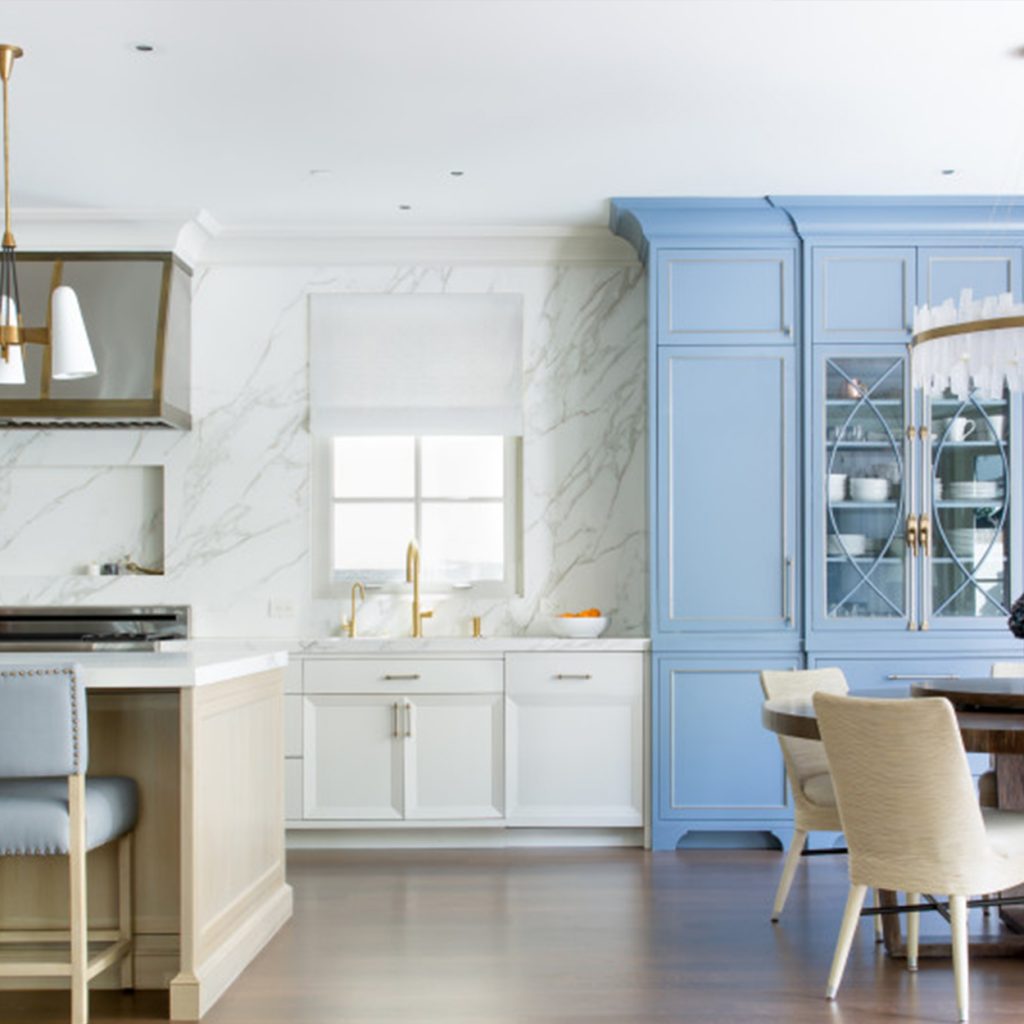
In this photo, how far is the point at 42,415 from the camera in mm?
5184

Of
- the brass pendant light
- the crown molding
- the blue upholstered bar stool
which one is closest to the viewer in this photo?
the blue upholstered bar stool

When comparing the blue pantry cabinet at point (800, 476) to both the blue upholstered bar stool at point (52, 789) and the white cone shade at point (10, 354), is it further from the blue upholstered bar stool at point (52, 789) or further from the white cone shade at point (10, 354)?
the blue upholstered bar stool at point (52, 789)

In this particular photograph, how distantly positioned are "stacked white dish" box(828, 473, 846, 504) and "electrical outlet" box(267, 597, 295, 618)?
2302 mm

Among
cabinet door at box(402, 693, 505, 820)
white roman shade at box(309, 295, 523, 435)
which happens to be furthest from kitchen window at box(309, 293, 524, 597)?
cabinet door at box(402, 693, 505, 820)

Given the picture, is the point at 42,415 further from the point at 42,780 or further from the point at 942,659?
the point at 942,659

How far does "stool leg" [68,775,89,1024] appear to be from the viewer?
2.92 meters

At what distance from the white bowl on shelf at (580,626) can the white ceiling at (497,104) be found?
1666 millimetres

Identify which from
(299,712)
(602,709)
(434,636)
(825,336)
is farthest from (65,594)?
(825,336)

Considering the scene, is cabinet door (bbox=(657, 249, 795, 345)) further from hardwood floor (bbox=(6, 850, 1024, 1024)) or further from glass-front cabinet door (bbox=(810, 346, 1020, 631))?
hardwood floor (bbox=(6, 850, 1024, 1024))

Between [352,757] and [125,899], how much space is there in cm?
189

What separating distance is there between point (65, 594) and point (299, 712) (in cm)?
124

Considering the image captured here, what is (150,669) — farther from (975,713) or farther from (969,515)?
(969,515)

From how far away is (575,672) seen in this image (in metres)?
5.18

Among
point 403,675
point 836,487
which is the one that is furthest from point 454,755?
point 836,487
